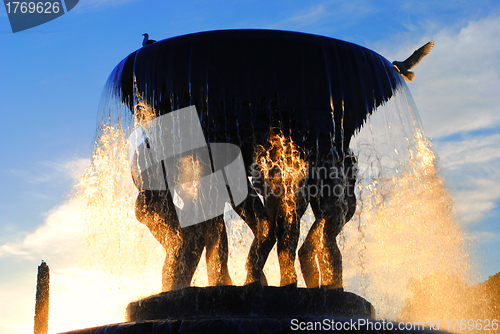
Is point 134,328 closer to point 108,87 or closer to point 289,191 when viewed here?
point 289,191

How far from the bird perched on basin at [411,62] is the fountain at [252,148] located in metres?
0.90

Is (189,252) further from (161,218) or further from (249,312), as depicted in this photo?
(249,312)

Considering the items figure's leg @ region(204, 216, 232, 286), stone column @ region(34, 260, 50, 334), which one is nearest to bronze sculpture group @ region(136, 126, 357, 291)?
figure's leg @ region(204, 216, 232, 286)

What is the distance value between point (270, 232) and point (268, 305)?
1.10 meters

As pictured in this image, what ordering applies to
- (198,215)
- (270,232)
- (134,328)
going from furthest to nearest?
1. (198,215)
2. (270,232)
3. (134,328)

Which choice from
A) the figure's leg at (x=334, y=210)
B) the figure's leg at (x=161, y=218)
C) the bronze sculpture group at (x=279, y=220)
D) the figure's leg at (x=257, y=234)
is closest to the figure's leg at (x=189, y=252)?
the bronze sculpture group at (x=279, y=220)

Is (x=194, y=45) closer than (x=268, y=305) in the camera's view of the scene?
No

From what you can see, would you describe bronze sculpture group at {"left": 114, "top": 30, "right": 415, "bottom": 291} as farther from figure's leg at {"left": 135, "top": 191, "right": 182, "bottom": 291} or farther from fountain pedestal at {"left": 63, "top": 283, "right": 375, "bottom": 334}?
fountain pedestal at {"left": 63, "top": 283, "right": 375, "bottom": 334}

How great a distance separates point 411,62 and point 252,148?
349 centimetres

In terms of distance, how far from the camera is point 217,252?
8.84 metres

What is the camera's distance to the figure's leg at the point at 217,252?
8711mm

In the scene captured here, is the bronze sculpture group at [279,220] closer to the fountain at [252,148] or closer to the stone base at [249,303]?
the fountain at [252,148]

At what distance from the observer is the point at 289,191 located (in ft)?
27.5

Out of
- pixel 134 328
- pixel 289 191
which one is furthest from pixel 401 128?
pixel 134 328
